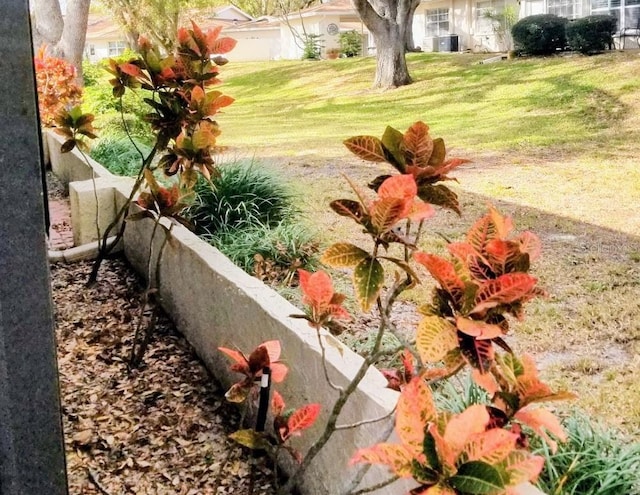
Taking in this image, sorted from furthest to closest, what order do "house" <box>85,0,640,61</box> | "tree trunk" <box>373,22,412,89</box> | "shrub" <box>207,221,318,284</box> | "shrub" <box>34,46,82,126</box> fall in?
"house" <box>85,0,640,61</box>
"tree trunk" <box>373,22,412,89</box>
"shrub" <box>34,46,82,126</box>
"shrub" <box>207,221,318,284</box>

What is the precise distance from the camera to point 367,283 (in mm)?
1547

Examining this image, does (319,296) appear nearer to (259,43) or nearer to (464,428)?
(464,428)

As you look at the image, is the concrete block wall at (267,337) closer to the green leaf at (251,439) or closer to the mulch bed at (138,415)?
the mulch bed at (138,415)

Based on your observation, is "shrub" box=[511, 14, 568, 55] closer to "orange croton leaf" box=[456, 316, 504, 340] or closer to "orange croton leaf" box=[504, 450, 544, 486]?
"orange croton leaf" box=[456, 316, 504, 340]

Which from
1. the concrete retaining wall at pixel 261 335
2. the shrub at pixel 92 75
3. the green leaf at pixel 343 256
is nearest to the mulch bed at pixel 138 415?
the concrete retaining wall at pixel 261 335

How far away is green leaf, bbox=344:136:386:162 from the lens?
1.64 meters

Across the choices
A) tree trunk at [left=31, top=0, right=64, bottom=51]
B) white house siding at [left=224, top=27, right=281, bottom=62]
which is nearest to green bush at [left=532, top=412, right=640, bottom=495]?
tree trunk at [left=31, top=0, right=64, bottom=51]

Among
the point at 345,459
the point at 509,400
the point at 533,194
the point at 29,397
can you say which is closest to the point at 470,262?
the point at 509,400

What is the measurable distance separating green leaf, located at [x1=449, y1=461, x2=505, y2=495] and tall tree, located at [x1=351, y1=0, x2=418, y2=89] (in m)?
18.6

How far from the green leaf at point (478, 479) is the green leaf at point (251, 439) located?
0.85m

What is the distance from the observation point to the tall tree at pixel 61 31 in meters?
10.8

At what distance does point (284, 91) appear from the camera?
78.5 feet

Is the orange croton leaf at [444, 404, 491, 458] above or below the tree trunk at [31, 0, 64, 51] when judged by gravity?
below

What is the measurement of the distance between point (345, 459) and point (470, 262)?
3.44 feet
